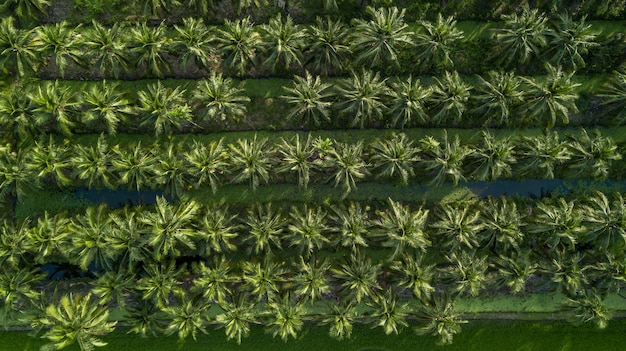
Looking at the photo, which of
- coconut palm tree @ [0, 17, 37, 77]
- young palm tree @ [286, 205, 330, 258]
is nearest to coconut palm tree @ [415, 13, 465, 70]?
young palm tree @ [286, 205, 330, 258]

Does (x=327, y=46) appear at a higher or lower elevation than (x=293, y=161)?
higher

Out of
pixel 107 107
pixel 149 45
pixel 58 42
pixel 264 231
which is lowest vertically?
pixel 264 231

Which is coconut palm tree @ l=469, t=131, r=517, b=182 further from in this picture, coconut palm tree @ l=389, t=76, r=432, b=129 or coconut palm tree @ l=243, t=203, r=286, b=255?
coconut palm tree @ l=243, t=203, r=286, b=255

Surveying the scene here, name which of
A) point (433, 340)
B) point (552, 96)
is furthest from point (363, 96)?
point (433, 340)

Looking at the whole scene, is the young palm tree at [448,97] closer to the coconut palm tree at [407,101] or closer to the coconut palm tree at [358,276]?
the coconut palm tree at [407,101]

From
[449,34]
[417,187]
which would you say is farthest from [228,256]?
[449,34]

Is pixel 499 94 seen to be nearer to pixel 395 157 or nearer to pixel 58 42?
pixel 395 157
